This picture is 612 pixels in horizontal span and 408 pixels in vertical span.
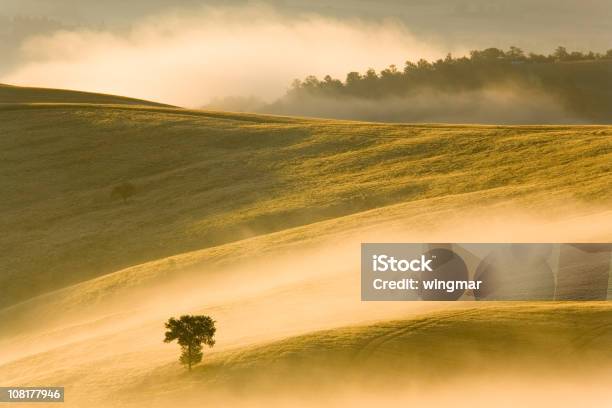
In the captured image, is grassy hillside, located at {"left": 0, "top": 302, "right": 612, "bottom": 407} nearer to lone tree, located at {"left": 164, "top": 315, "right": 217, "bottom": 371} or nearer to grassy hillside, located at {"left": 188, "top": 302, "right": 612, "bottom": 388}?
grassy hillside, located at {"left": 188, "top": 302, "right": 612, "bottom": 388}

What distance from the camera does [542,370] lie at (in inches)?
1154

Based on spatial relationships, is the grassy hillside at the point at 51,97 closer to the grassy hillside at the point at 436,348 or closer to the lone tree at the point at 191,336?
the lone tree at the point at 191,336

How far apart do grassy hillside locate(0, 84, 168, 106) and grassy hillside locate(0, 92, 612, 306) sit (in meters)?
17.7

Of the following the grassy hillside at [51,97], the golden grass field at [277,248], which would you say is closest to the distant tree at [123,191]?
the golden grass field at [277,248]

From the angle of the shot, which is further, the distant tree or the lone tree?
the distant tree

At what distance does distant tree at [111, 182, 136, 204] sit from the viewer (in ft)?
217

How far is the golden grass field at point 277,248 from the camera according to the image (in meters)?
30.3

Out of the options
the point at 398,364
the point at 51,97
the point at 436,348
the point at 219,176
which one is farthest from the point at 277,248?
the point at 51,97

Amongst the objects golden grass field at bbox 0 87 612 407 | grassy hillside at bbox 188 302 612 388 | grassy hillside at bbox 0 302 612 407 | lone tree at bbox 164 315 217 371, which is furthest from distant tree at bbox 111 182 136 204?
grassy hillside at bbox 188 302 612 388

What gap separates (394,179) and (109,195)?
19174 millimetres

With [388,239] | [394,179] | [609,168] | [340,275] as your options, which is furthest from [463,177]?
[340,275]

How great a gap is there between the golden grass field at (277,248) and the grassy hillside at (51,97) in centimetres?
1251

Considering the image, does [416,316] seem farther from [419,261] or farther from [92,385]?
[92,385]

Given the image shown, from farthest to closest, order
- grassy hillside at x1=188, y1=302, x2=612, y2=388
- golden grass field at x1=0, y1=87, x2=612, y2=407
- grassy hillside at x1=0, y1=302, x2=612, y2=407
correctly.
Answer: golden grass field at x1=0, y1=87, x2=612, y2=407
grassy hillside at x1=188, y1=302, x2=612, y2=388
grassy hillside at x1=0, y1=302, x2=612, y2=407
